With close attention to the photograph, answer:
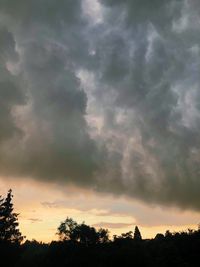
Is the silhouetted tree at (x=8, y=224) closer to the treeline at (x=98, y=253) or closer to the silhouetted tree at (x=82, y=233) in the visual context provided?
the treeline at (x=98, y=253)

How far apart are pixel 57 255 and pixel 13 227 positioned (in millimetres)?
22843

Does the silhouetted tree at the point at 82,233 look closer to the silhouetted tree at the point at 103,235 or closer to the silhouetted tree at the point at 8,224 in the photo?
the silhouetted tree at the point at 103,235

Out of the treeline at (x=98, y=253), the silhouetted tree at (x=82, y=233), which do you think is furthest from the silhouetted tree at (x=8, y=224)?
the silhouetted tree at (x=82, y=233)

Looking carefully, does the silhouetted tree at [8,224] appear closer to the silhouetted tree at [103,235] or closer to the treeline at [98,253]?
the treeline at [98,253]

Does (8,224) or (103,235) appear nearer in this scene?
(8,224)

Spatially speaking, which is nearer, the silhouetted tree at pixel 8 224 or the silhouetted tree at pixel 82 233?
the silhouetted tree at pixel 8 224

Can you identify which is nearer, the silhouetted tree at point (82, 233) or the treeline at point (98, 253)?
the treeline at point (98, 253)

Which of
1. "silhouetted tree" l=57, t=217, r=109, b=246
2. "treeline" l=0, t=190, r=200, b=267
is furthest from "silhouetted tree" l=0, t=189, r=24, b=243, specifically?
"silhouetted tree" l=57, t=217, r=109, b=246

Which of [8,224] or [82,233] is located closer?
[8,224]

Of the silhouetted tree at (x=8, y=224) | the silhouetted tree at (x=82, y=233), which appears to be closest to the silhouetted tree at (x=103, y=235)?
the silhouetted tree at (x=82, y=233)

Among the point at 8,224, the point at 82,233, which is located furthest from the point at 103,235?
the point at 8,224

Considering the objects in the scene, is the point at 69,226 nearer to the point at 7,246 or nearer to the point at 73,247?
the point at 73,247

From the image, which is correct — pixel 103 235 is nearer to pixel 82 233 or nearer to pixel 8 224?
pixel 82 233

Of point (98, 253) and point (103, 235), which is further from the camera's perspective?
point (103, 235)
